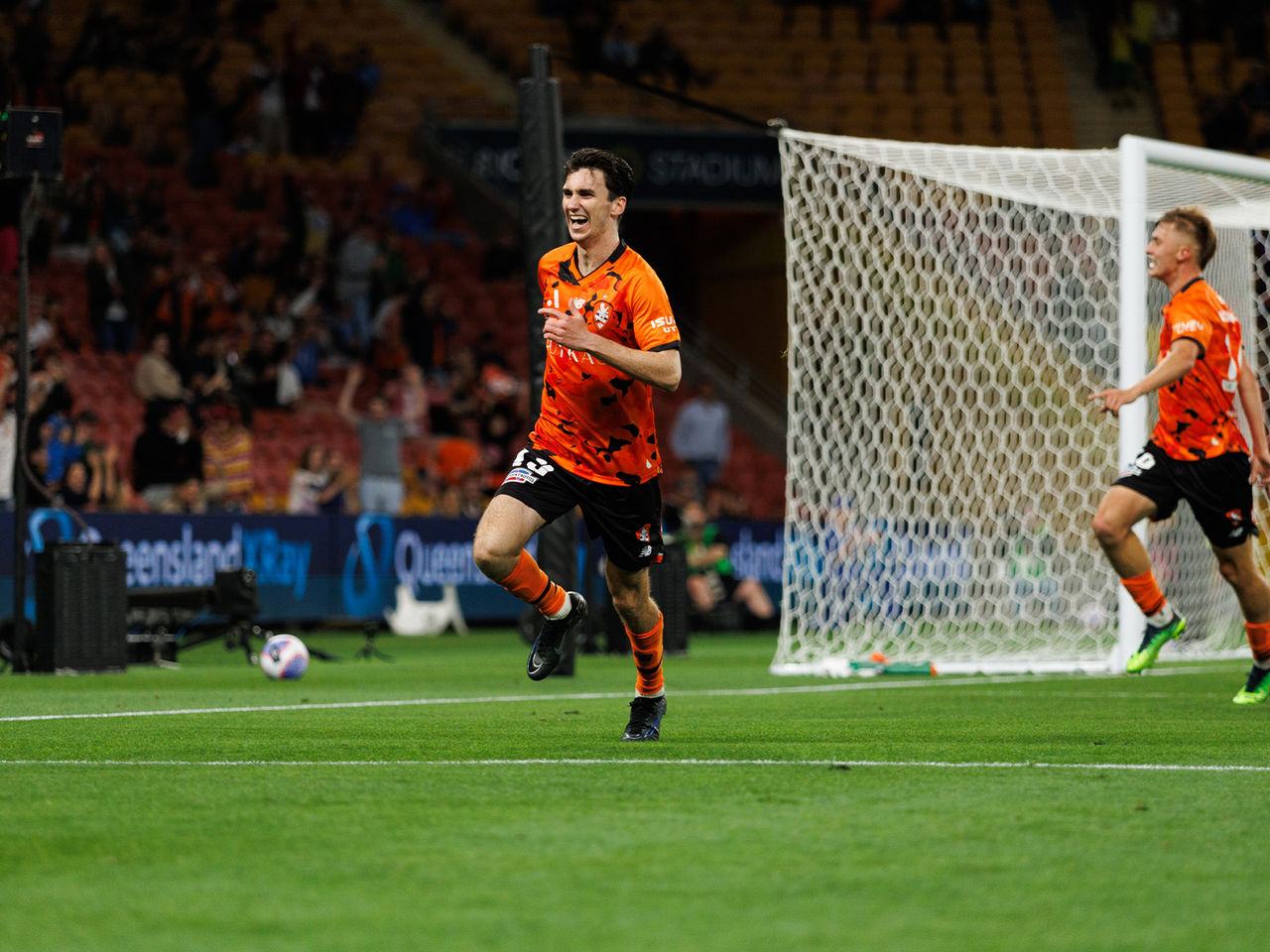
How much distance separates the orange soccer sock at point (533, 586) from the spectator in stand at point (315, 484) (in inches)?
435

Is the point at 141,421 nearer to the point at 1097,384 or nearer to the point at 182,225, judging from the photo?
the point at 182,225

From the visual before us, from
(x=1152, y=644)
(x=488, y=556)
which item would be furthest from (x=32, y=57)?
(x=488, y=556)

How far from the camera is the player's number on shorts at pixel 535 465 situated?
6.67 meters

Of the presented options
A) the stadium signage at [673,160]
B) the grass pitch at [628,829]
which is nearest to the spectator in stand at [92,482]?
the grass pitch at [628,829]

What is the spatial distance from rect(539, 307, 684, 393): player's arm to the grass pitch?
4.09 ft

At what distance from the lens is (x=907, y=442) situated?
48.9 ft

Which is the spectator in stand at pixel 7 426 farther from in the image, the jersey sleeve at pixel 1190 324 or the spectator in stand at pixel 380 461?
the jersey sleeve at pixel 1190 324

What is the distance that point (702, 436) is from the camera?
70.3 ft

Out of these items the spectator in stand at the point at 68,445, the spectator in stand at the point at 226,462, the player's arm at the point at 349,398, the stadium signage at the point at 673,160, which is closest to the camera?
the spectator in stand at the point at 68,445

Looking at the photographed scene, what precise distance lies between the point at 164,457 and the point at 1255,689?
35.9 feet

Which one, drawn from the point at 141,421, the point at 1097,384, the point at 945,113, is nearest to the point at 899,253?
the point at 1097,384

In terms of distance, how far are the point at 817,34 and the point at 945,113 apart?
2.47 m

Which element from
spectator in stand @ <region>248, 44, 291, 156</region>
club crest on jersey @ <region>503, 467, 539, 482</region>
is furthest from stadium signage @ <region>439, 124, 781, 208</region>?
club crest on jersey @ <region>503, 467, 539, 482</region>

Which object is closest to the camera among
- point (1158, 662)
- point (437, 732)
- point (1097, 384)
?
point (437, 732)
